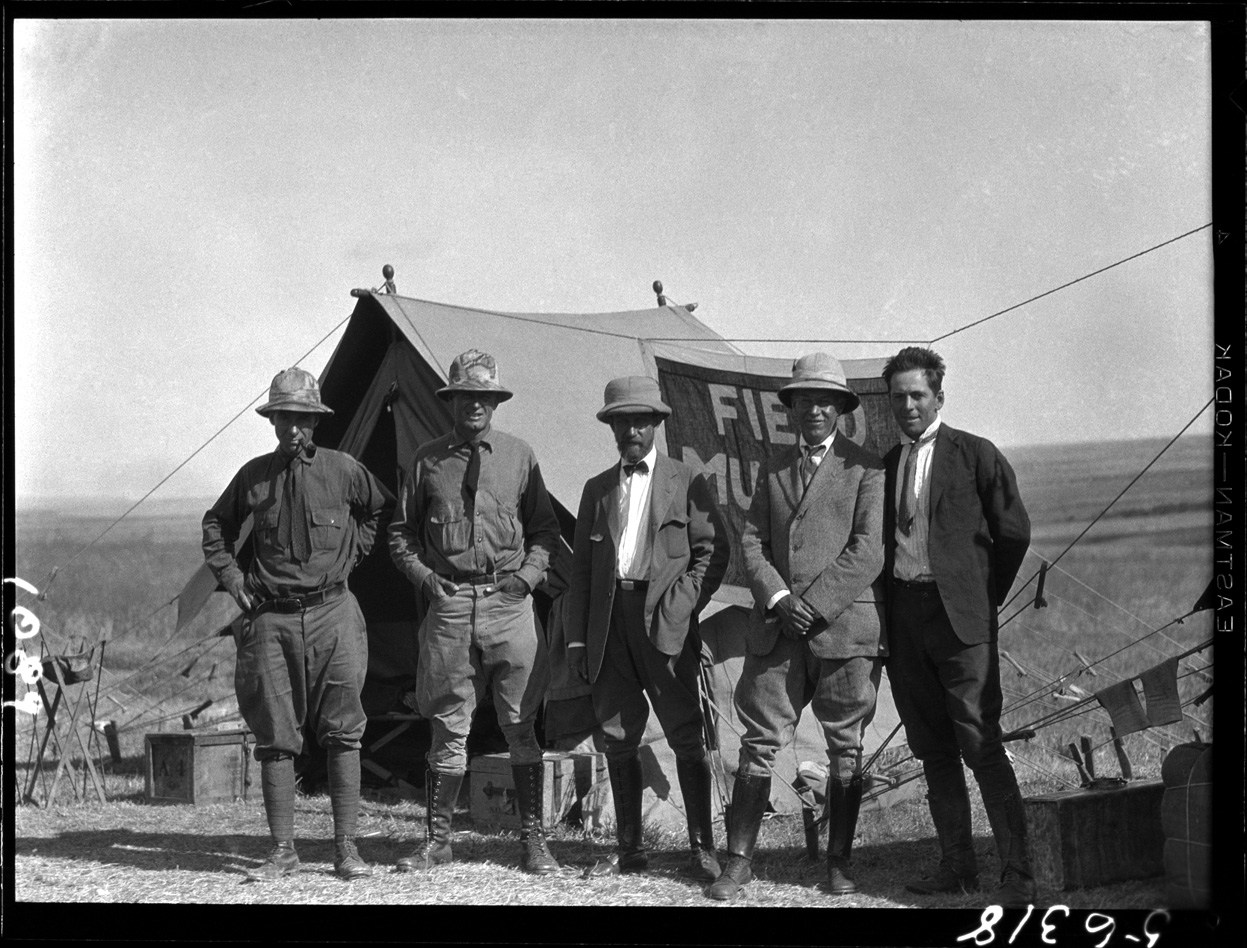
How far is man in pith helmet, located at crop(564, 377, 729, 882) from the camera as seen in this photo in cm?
482

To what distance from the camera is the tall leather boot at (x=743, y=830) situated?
4602 millimetres

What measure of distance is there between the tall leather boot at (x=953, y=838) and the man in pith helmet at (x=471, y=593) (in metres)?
1.34

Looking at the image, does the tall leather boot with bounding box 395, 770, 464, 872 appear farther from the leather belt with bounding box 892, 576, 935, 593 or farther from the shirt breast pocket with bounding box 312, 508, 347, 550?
the leather belt with bounding box 892, 576, 935, 593

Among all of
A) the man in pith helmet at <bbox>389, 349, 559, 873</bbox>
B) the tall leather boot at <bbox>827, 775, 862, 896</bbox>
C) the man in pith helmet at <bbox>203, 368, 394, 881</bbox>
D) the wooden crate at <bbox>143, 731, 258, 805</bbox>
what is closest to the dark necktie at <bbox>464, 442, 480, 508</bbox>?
the man in pith helmet at <bbox>389, 349, 559, 873</bbox>

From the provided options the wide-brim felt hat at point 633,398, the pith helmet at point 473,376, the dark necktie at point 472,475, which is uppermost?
A: the pith helmet at point 473,376

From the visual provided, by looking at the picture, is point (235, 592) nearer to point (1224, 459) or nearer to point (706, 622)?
point (706, 622)

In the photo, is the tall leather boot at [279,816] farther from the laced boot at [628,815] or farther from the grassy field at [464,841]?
the laced boot at [628,815]

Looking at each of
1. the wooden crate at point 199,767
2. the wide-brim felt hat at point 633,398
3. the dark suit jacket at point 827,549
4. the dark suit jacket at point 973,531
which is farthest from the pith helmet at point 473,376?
the wooden crate at point 199,767

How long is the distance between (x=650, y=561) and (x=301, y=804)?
248 centimetres

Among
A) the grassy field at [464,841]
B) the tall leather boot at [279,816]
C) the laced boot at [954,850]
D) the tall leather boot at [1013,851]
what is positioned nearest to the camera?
the tall leather boot at [1013,851]

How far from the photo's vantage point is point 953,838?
15.0ft

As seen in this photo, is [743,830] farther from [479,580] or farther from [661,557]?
[479,580]

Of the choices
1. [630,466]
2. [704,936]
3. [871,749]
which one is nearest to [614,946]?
[704,936]

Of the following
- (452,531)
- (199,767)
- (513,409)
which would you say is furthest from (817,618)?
(199,767)
